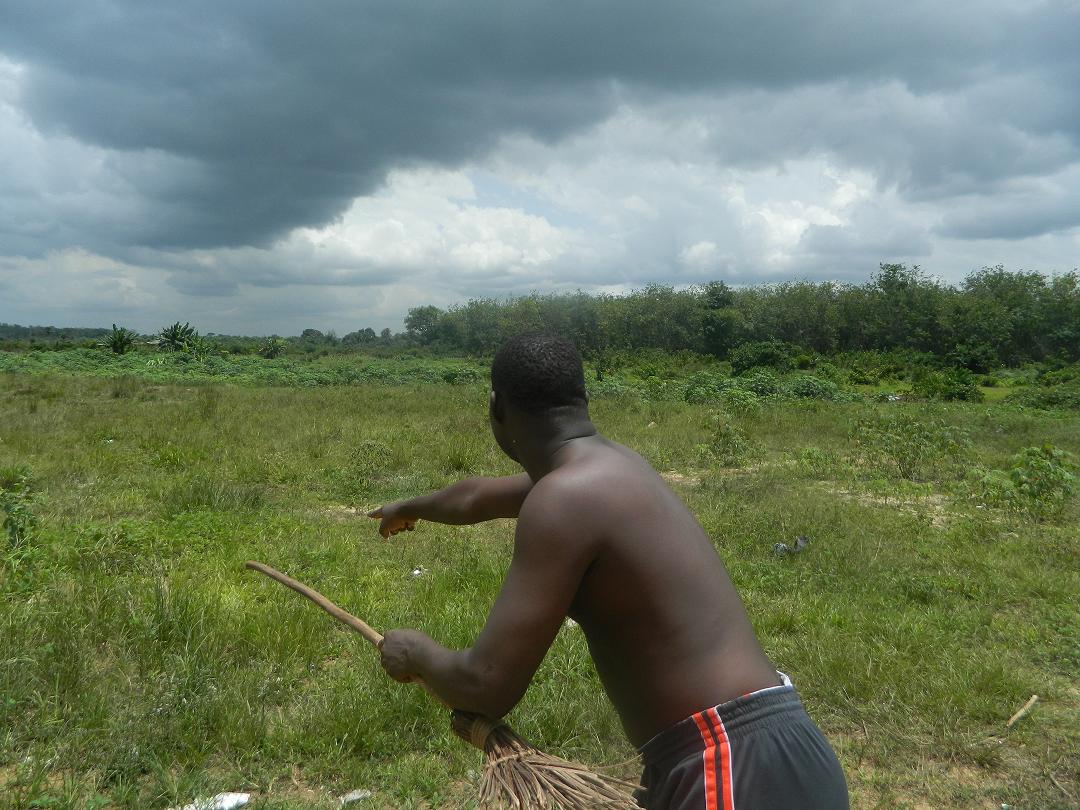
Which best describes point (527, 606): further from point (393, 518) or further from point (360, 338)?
point (360, 338)

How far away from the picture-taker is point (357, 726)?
3.15 metres

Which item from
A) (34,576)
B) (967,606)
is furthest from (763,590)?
(34,576)

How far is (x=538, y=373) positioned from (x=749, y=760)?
31.9 inches

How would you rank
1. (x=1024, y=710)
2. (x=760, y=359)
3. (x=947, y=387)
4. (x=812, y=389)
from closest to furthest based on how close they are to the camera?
1. (x=1024, y=710)
2. (x=812, y=389)
3. (x=947, y=387)
4. (x=760, y=359)

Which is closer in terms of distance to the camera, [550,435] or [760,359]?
[550,435]

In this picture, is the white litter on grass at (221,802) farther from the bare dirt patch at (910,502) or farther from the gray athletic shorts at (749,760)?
the bare dirt patch at (910,502)

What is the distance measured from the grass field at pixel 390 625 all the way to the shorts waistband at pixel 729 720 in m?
0.13

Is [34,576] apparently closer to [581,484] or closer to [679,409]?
[581,484]

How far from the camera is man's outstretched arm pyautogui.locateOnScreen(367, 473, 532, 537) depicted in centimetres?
210

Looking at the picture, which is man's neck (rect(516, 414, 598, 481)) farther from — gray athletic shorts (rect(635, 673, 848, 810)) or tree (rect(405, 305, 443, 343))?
→ tree (rect(405, 305, 443, 343))

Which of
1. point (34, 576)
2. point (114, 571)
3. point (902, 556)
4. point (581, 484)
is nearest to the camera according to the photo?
point (581, 484)

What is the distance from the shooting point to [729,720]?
1428 mm

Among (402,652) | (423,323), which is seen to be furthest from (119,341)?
(402,652)

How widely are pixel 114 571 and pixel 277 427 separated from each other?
6499mm
